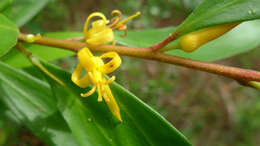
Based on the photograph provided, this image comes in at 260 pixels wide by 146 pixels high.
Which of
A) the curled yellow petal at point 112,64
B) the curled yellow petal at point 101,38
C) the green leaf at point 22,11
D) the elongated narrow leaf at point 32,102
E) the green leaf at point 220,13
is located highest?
the green leaf at point 22,11

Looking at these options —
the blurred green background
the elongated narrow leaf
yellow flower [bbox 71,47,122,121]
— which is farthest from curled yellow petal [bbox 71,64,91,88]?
the blurred green background

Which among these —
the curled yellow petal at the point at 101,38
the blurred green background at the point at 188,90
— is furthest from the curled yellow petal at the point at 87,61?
the blurred green background at the point at 188,90

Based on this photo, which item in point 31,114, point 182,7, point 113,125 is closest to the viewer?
point 113,125

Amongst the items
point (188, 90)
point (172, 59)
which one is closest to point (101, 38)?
point (172, 59)

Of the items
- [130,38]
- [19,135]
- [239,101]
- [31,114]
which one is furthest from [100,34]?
[239,101]

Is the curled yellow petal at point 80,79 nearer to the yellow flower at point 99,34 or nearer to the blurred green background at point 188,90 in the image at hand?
the yellow flower at point 99,34

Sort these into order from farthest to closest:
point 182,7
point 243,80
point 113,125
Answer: point 182,7 < point 113,125 < point 243,80

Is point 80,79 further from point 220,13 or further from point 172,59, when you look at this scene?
point 220,13

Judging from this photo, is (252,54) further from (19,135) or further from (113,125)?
(113,125)

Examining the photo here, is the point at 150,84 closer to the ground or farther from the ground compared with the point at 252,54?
farther from the ground
